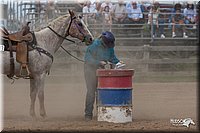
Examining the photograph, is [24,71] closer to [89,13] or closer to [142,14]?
[89,13]

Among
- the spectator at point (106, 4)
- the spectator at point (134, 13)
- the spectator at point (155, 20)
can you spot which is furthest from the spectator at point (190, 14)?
the spectator at point (106, 4)

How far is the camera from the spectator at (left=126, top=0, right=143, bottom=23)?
69.6ft

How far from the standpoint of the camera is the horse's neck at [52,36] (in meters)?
9.82

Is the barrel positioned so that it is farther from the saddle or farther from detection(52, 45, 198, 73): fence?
detection(52, 45, 198, 73): fence

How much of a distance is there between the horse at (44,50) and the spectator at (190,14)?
12563 millimetres

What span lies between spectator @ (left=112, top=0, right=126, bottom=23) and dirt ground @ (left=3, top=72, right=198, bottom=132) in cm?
463

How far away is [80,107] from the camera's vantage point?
11.7m

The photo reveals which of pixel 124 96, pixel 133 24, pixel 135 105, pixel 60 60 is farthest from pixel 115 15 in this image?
pixel 124 96

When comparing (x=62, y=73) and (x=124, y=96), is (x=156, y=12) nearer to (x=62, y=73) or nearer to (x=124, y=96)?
(x=62, y=73)

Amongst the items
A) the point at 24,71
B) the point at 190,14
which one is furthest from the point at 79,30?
the point at 190,14

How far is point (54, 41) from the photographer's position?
995 cm

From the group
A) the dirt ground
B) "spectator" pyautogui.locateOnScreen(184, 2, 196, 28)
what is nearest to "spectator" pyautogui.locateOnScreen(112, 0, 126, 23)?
"spectator" pyautogui.locateOnScreen(184, 2, 196, 28)

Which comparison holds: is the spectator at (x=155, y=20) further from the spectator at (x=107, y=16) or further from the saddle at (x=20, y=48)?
the saddle at (x=20, y=48)

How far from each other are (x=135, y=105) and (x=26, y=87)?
16.9 ft
